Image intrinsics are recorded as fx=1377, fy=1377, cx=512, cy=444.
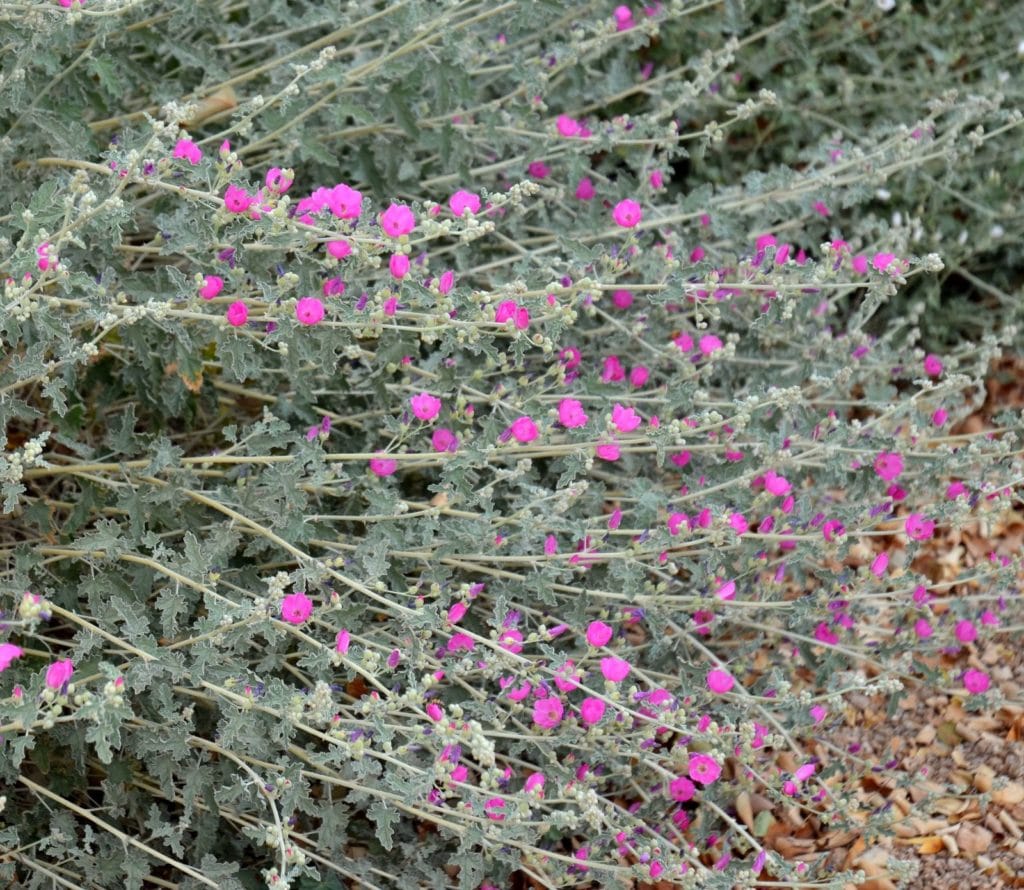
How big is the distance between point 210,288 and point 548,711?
40.9 inches

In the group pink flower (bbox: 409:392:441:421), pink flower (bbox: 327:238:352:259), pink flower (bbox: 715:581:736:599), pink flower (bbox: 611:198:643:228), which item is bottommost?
pink flower (bbox: 715:581:736:599)

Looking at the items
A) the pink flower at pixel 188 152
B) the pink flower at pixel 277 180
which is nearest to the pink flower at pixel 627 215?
the pink flower at pixel 277 180

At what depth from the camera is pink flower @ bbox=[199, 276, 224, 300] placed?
256 cm

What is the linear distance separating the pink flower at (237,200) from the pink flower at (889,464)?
4.74ft

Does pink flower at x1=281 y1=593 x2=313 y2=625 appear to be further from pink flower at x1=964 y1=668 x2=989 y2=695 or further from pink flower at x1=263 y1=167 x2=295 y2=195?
pink flower at x1=964 y1=668 x2=989 y2=695

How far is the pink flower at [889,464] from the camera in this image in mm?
2978

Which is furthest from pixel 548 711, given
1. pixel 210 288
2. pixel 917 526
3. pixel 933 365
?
pixel 933 365

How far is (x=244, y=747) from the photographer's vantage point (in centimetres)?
262

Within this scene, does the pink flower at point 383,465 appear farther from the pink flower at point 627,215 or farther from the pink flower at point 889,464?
the pink flower at point 889,464

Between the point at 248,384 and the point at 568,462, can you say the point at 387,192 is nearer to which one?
the point at 248,384

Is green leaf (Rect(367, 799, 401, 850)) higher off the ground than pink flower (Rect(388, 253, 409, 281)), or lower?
lower

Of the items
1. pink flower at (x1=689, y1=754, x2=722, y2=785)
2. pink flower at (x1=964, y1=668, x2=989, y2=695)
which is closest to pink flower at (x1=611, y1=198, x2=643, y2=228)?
pink flower at (x1=689, y1=754, x2=722, y2=785)

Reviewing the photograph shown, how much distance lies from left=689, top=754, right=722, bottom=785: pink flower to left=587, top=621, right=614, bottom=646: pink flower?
31 cm

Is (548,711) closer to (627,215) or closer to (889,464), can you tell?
(889,464)
